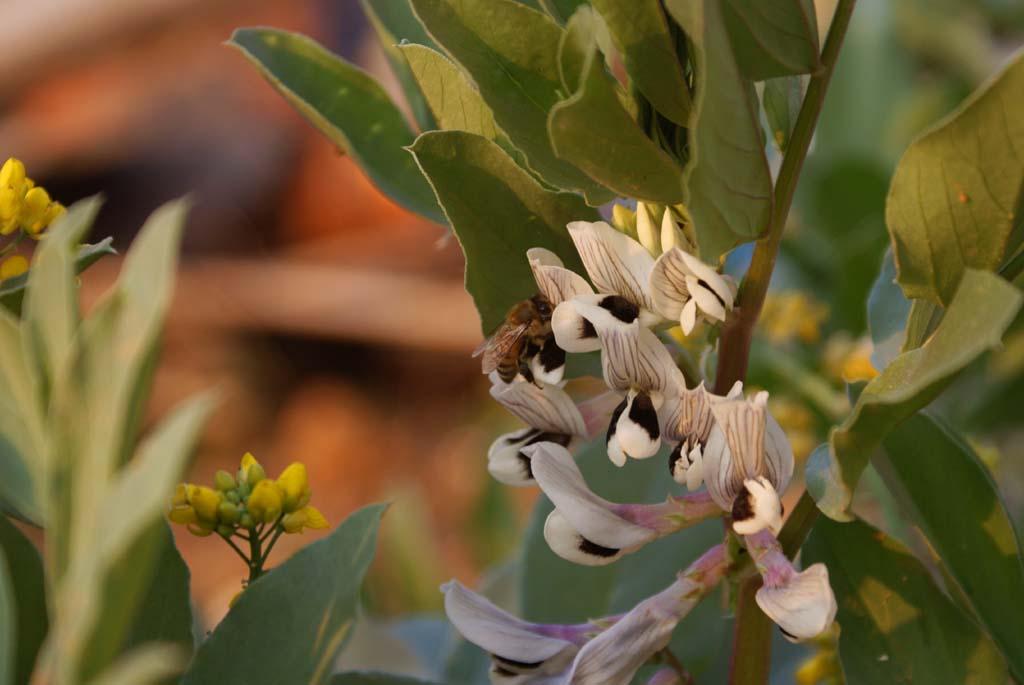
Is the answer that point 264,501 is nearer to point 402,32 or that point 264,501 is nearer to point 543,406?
point 543,406

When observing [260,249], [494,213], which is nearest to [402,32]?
[494,213]

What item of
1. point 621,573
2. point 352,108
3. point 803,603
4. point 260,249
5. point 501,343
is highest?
point 352,108

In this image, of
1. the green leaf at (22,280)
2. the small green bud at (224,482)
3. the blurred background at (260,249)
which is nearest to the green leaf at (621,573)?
the small green bud at (224,482)

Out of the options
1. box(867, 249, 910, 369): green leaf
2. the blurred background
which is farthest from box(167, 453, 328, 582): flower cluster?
the blurred background

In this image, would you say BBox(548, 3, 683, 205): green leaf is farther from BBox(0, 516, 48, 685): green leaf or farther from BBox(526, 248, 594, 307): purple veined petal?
BBox(0, 516, 48, 685): green leaf

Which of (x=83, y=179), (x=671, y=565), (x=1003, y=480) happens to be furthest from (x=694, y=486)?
(x=83, y=179)

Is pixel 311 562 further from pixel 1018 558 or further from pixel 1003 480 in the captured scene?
pixel 1003 480

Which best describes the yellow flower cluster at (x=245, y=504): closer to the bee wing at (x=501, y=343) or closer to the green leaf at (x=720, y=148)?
the bee wing at (x=501, y=343)
